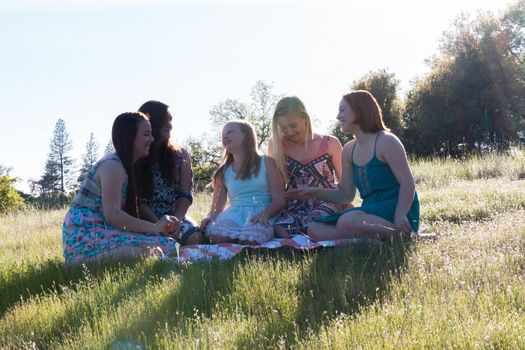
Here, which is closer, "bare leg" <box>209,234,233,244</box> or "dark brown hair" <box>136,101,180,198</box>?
"bare leg" <box>209,234,233,244</box>

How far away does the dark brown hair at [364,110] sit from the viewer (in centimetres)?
596

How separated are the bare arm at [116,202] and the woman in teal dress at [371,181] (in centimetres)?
173

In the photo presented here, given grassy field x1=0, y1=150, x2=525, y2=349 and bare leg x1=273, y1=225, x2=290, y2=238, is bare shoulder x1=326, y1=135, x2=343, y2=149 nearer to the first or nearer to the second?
bare leg x1=273, y1=225, x2=290, y2=238

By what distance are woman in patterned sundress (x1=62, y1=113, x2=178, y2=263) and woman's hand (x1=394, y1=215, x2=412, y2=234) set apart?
2121mm

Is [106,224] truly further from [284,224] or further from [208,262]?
[284,224]

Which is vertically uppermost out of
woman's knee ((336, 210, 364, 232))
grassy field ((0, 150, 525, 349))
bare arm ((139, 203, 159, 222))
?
bare arm ((139, 203, 159, 222))

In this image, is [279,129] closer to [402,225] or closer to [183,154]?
[183,154]

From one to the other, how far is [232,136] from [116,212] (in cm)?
180

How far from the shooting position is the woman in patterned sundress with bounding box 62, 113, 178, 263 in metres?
5.50

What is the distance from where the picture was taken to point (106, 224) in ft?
18.8

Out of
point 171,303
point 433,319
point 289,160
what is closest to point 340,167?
point 289,160

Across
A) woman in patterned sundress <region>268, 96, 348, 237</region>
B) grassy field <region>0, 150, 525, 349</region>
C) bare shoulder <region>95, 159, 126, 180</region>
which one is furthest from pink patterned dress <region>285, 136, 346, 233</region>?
bare shoulder <region>95, 159, 126, 180</region>

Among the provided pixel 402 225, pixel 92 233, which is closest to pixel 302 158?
pixel 402 225

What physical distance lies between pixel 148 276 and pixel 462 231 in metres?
3.04
